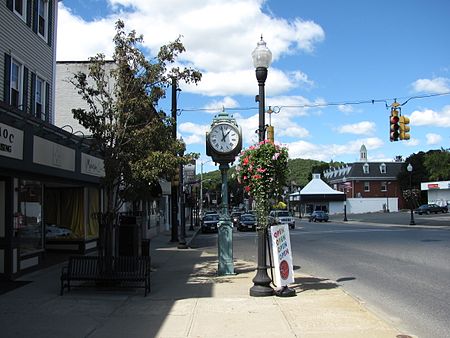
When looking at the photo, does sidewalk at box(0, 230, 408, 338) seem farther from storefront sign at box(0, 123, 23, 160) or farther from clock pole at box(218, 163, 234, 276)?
storefront sign at box(0, 123, 23, 160)

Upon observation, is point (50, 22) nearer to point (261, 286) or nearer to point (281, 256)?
point (281, 256)

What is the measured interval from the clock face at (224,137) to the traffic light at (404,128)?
33.9 ft

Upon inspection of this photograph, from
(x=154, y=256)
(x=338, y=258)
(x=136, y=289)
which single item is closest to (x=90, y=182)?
(x=154, y=256)

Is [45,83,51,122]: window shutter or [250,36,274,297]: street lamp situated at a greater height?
[45,83,51,122]: window shutter

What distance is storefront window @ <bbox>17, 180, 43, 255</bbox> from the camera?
13461 millimetres

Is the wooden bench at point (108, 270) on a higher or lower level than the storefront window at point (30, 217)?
lower

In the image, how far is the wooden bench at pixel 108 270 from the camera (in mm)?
10445

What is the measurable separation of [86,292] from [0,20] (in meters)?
8.43

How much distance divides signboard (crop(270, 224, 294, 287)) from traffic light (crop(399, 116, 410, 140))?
41.9 ft

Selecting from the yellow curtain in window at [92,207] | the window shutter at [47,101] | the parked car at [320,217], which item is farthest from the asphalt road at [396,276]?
the parked car at [320,217]

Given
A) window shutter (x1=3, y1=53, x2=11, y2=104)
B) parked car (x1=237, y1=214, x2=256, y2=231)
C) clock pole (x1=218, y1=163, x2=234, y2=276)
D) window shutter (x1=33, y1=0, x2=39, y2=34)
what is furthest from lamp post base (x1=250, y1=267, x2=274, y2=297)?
parked car (x1=237, y1=214, x2=256, y2=231)

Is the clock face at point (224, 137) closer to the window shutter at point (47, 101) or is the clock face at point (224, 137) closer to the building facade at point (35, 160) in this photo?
the building facade at point (35, 160)

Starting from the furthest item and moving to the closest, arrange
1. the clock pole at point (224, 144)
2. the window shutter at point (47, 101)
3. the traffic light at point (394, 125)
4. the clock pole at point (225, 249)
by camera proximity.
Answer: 1. the traffic light at point (394, 125)
2. the window shutter at point (47, 101)
3. the clock pole at point (224, 144)
4. the clock pole at point (225, 249)

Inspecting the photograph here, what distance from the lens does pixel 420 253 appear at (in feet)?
59.2
